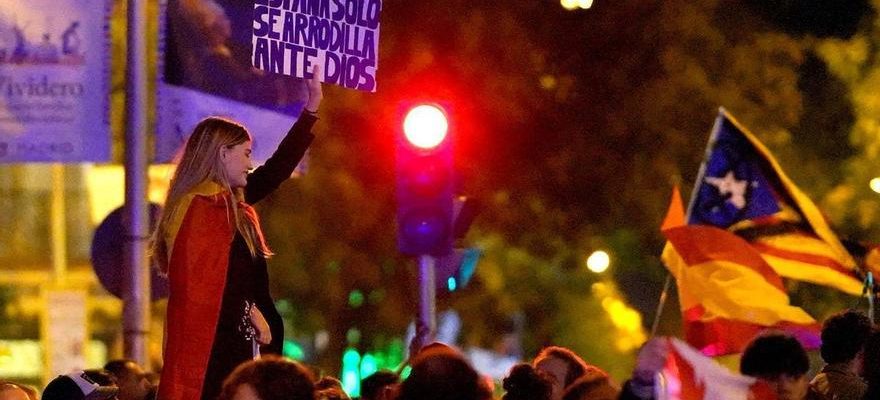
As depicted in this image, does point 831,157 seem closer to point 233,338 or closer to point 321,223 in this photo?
point 321,223

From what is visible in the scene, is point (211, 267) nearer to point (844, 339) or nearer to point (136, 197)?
point (844, 339)

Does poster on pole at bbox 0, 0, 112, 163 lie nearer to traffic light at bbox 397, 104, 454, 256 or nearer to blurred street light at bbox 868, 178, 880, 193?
traffic light at bbox 397, 104, 454, 256

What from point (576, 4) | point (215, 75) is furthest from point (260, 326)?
point (576, 4)

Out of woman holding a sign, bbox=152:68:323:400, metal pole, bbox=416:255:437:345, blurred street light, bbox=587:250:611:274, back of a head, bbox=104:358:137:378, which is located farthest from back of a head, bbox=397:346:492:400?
blurred street light, bbox=587:250:611:274

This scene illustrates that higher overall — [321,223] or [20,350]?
[321,223]

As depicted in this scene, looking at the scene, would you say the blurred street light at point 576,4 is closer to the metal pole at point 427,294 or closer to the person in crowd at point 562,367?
the metal pole at point 427,294

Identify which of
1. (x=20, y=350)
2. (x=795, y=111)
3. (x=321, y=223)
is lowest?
(x=20, y=350)

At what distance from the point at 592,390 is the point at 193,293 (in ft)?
4.55

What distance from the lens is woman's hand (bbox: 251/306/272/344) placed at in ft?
21.7

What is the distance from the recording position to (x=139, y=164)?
1177 centimetres

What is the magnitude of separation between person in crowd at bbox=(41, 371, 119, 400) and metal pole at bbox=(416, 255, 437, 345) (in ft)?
14.8

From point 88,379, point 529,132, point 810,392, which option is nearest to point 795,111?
point 529,132

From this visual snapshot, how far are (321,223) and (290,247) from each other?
655 mm

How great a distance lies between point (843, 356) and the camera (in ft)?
28.8
